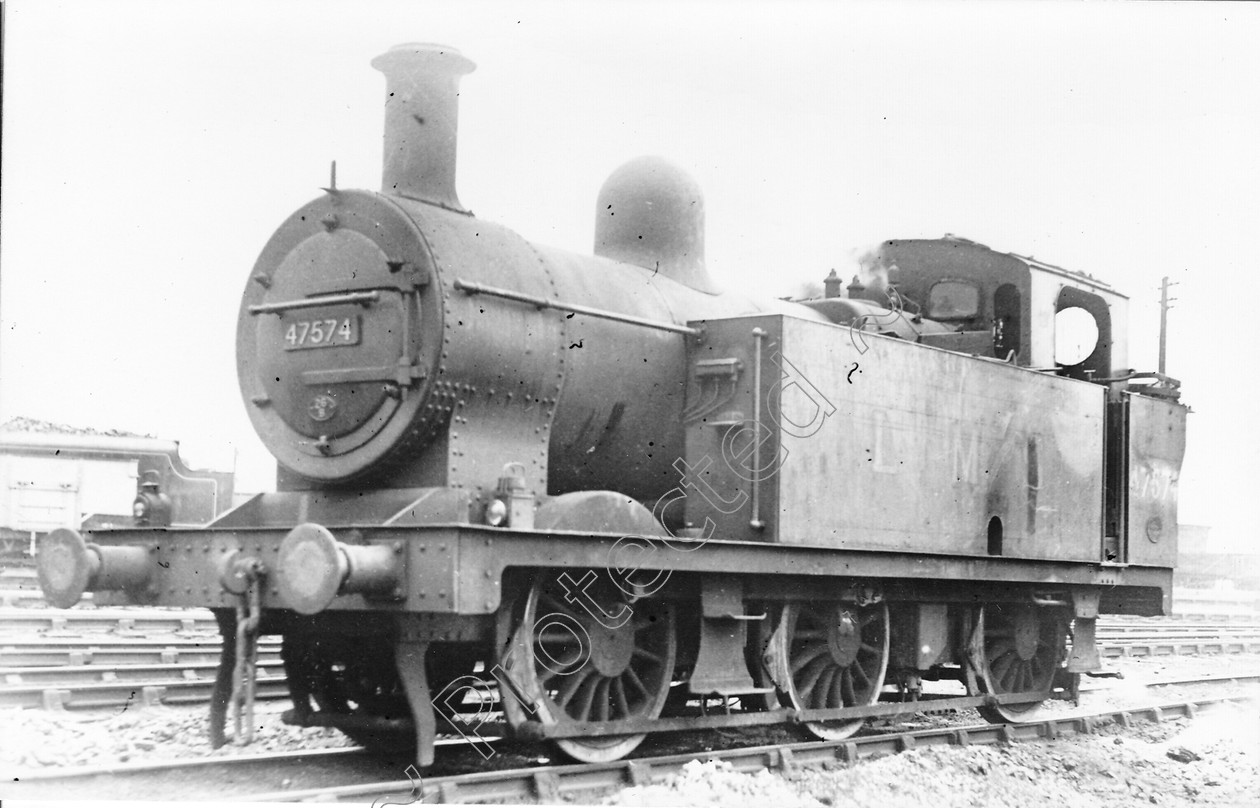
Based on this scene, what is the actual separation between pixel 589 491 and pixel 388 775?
173 centimetres

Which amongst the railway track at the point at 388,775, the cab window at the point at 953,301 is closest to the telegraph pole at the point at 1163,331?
the cab window at the point at 953,301

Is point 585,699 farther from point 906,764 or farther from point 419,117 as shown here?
point 419,117

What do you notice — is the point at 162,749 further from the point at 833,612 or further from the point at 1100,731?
the point at 1100,731

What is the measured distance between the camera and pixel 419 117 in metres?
7.02

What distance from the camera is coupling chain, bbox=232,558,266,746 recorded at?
6184mm

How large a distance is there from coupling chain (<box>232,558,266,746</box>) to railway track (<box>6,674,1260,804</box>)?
27 cm

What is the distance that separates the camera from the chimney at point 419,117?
6965mm

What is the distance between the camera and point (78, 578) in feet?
21.4

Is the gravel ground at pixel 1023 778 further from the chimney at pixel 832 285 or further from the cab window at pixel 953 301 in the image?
the chimney at pixel 832 285

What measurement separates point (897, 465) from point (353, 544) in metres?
3.73

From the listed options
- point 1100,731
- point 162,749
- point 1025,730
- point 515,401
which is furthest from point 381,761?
point 1100,731

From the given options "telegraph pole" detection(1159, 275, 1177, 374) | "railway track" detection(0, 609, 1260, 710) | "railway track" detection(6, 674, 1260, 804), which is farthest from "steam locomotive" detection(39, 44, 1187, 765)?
"telegraph pole" detection(1159, 275, 1177, 374)

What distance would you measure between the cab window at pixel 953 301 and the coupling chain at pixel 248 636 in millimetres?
5830

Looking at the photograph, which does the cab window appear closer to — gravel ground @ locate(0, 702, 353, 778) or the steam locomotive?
the steam locomotive
